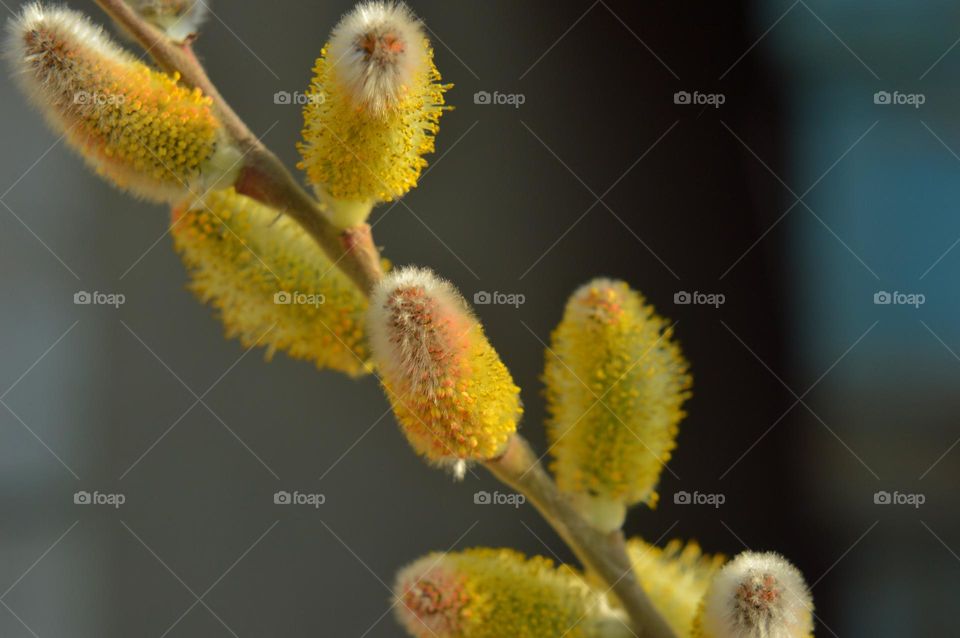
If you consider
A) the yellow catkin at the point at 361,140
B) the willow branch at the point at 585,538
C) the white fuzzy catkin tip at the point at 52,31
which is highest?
the yellow catkin at the point at 361,140

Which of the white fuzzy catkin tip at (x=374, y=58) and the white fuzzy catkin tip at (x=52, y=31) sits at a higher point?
the white fuzzy catkin tip at (x=374, y=58)

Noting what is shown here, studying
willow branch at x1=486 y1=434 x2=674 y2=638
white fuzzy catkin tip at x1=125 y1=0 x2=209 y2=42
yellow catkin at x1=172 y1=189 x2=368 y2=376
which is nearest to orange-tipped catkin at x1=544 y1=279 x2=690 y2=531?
willow branch at x1=486 y1=434 x2=674 y2=638

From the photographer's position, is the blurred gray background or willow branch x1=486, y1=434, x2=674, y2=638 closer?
willow branch x1=486, y1=434, x2=674, y2=638


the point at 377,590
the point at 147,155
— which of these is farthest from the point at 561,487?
the point at 377,590

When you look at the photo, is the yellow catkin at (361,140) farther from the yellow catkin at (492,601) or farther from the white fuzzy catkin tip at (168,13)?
the yellow catkin at (492,601)

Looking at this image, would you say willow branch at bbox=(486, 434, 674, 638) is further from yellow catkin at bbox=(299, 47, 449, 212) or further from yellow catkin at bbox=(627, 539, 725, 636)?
yellow catkin at bbox=(299, 47, 449, 212)

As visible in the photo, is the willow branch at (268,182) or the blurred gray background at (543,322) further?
the blurred gray background at (543,322)

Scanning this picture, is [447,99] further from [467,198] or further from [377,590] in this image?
[377,590]

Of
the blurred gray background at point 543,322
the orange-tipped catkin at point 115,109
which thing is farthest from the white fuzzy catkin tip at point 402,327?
the blurred gray background at point 543,322
